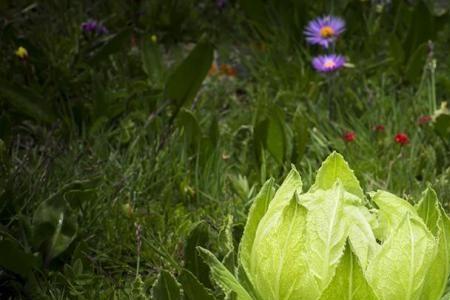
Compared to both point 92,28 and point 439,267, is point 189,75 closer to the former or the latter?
point 92,28

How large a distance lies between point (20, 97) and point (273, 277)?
147 centimetres

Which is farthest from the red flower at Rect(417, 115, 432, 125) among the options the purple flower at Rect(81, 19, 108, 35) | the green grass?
the purple flower at Rect(81, 19, 108, 35)

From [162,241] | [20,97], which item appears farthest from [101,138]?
[162,241]

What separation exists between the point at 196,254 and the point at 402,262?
0.53 m

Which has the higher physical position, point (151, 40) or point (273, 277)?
point (273, 277)

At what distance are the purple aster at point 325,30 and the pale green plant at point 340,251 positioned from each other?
67.4 inches

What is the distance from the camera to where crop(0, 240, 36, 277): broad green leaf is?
6.37 ft

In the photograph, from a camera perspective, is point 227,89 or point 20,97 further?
point 227,89

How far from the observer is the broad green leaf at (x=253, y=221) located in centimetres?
153

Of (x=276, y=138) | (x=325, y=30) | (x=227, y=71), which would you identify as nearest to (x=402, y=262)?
(x=276, y=138)

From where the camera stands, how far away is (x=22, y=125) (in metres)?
2.81

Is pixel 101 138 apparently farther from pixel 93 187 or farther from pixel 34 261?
pixel 34 261

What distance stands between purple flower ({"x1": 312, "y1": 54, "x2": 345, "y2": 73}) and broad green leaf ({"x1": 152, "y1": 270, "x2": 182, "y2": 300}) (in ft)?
5.05

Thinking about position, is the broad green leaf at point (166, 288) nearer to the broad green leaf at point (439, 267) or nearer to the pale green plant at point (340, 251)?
the pale green plant at point (340, 251)
